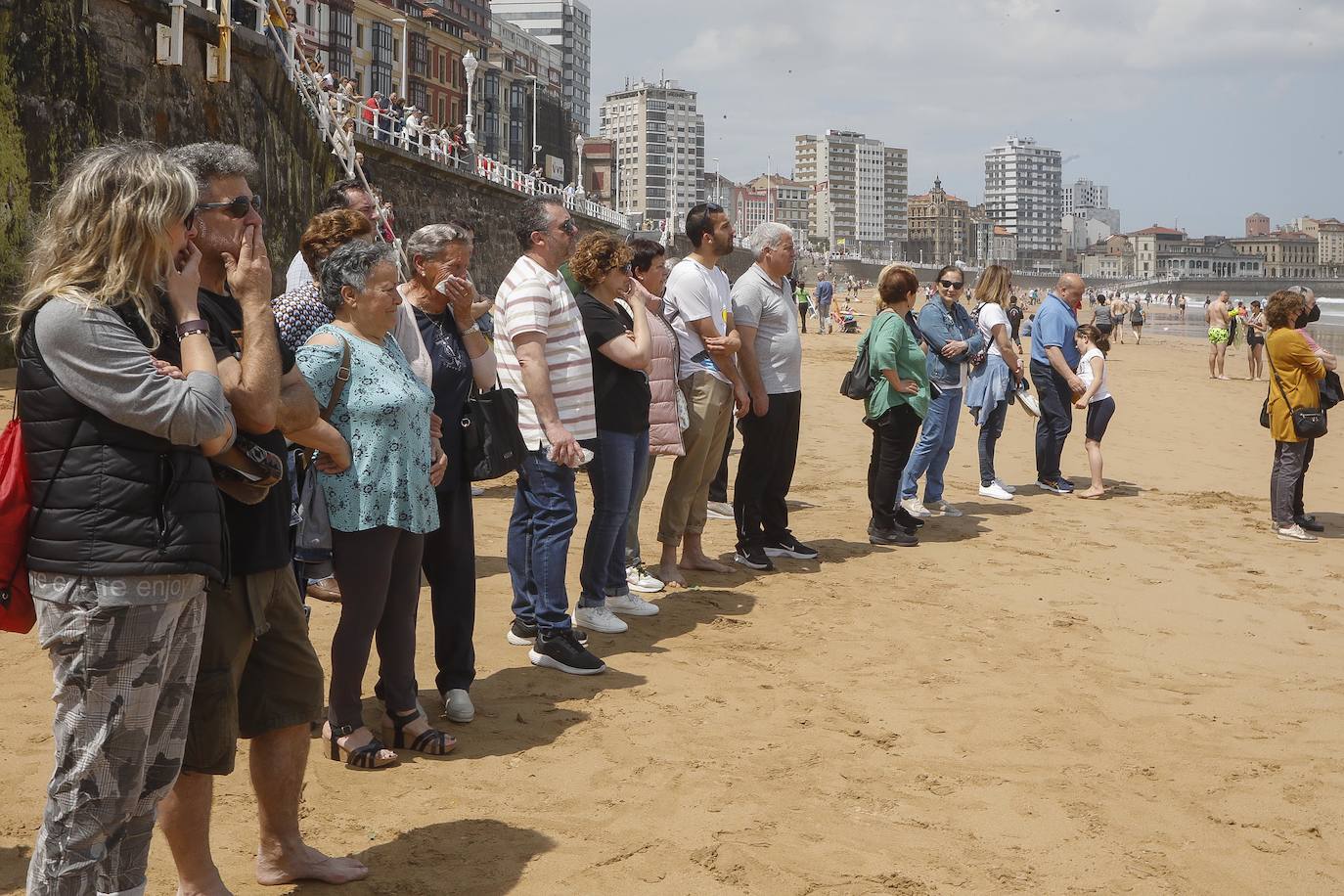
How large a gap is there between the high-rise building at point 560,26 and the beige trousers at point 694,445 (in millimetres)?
139437

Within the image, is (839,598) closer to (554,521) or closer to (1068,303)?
(554,521)

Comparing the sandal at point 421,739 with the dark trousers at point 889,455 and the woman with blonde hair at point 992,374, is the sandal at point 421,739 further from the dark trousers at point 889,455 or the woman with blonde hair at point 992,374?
the woman with blonde hair at point 992,374

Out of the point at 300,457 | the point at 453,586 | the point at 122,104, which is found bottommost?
the point at 453,586

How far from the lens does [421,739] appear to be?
→ 4184 mm

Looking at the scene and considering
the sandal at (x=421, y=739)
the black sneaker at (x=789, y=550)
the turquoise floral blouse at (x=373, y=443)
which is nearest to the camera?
the turquoise floral blouse at (x=373, y=443)

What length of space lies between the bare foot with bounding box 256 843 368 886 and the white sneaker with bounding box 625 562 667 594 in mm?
3375

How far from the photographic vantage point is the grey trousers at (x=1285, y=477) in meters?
8.55

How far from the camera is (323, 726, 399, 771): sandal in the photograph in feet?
13.2

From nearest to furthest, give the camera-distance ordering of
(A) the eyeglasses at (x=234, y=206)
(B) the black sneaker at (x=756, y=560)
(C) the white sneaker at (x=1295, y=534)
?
(A) the eyeglasses at (x=234, y=206) → (B) the black sneaker at (x=756, y=560) → (C) the white sneaker at (x=1295, y=534)

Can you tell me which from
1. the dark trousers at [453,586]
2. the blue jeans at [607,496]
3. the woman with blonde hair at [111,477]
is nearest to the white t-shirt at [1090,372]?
the blue jeans at [607,496]

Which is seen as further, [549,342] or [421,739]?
[549,342]

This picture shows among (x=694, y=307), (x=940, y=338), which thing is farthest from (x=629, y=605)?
(x=940, y=338)

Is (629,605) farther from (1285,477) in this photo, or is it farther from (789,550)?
(1285,477)

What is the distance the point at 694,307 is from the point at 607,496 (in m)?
1.51
